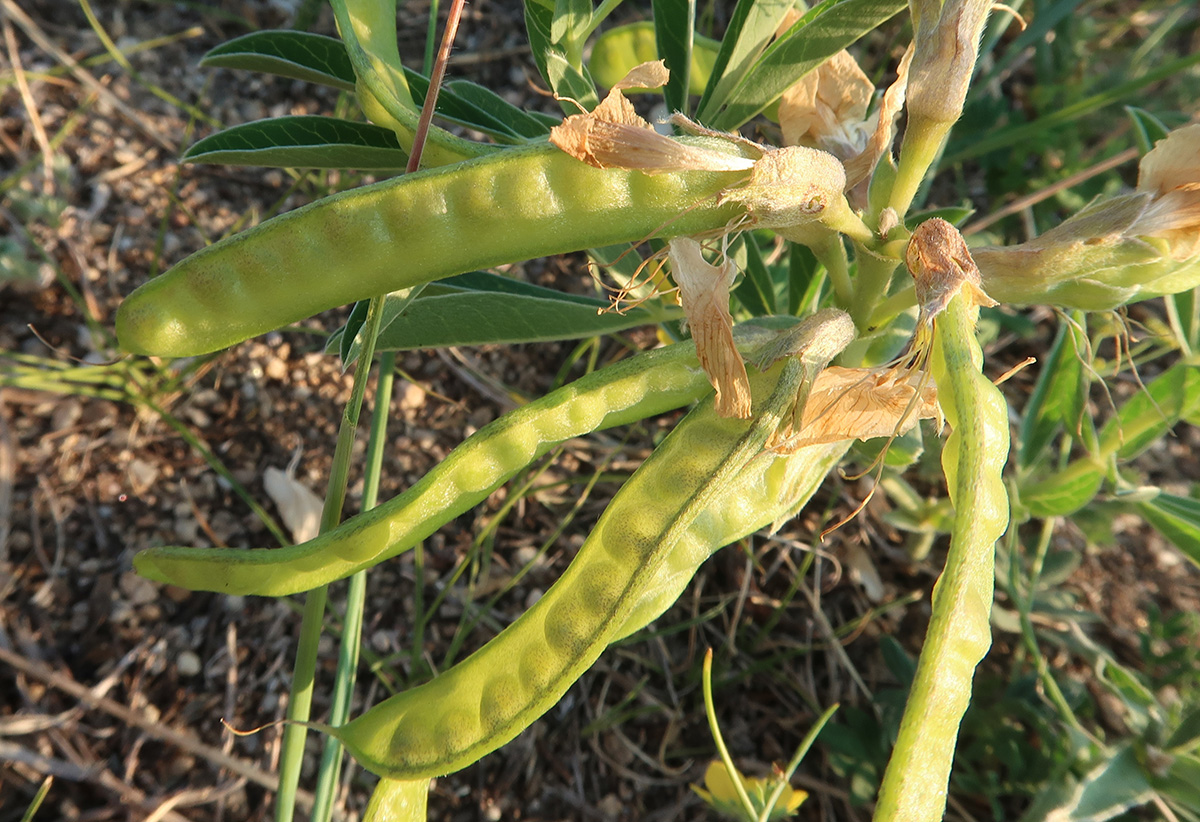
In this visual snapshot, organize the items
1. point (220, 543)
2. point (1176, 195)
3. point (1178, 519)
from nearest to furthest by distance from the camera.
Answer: point (1176, 195)
point (1178, 519)
point (220, 543)

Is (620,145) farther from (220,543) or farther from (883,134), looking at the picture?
(220,543)

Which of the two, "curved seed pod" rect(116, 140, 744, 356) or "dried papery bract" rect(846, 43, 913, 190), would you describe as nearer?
"curved seed pod" rect(116, 140, 744, 356)

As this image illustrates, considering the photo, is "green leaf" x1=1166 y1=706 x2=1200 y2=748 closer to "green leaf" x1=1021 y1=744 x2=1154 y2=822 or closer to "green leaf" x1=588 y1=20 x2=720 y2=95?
"green leaf" x1=1021 y1=744 x2=1154 y2=822

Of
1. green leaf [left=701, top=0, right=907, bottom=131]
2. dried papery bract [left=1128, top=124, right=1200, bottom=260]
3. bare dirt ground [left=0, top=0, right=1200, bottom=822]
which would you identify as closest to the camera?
dried papery bract [left=1128, top=124, right=1200, bottom=260]

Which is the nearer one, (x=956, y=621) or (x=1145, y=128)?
(x=956, y=621)

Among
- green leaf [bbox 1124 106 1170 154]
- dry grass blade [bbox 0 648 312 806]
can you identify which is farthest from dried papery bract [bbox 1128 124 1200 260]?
dry grass blade [bbox 0 648 312 806]

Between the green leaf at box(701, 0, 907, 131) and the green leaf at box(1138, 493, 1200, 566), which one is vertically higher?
the green leaf at box(701, 0, 907, 131)

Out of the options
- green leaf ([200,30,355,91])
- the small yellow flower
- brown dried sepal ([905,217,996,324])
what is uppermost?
brown dried sepal ([905,217,996,324])

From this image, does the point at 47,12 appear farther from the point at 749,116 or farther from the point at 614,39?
the point at 749,116


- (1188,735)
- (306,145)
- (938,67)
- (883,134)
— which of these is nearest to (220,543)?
(306,145)
